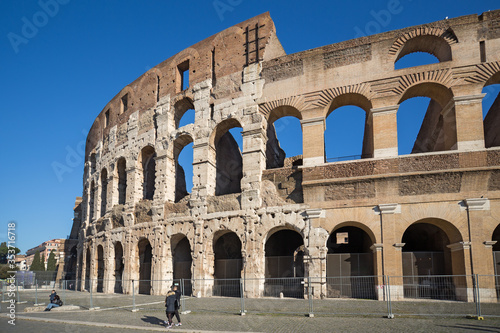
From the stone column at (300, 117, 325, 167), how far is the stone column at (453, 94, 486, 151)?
4.91 metres

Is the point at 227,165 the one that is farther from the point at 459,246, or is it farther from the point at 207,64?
the point at 459,246

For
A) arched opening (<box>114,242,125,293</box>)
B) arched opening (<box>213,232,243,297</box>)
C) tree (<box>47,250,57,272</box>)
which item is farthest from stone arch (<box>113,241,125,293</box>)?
tree (<box>47,250,57,272</box>)

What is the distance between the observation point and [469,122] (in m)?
14.2

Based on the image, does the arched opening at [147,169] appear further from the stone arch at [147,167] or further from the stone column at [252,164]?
the stone column at [252,164]

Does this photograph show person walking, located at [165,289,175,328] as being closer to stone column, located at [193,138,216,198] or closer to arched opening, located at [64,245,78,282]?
stone column, located at [193,138,216,198]

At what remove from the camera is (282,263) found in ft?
55.8

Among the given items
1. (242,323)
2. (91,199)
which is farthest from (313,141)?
(91,199)

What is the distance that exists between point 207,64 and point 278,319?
44.8 feet

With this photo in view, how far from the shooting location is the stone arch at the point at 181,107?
20.8 metres

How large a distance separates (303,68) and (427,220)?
26.0 ft

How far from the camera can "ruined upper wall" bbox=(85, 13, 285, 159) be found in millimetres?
18672

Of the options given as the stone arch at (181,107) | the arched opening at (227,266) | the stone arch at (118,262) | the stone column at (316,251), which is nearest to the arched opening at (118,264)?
the stone arch at (118,262)

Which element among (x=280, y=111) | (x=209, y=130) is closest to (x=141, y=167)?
(x=209, y=130)

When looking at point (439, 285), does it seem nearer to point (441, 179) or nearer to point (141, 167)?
point (441, 179)
